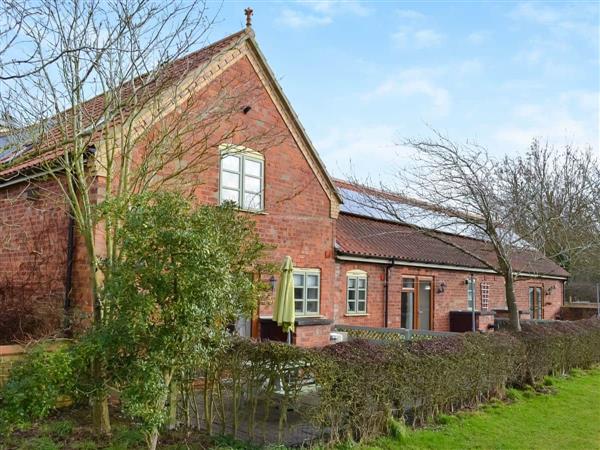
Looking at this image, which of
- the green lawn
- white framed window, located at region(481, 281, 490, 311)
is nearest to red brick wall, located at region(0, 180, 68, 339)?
the green lawn

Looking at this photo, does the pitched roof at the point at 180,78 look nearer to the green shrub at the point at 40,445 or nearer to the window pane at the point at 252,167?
the window pane at the point at 252,167

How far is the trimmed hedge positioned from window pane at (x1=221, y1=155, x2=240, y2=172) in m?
5.90

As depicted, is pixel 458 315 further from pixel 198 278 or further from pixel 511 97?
pixel 198 278

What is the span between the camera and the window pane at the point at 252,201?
42.6 feet

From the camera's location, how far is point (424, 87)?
11.1 metres

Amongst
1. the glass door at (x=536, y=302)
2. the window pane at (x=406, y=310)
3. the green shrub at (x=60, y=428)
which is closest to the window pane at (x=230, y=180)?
the green shrub at (x=60, y=428)

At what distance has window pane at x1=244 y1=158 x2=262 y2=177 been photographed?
13109 mm

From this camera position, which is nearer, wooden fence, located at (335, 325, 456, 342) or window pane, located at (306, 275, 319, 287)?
window pane, located at (306, 275, 319, 287)

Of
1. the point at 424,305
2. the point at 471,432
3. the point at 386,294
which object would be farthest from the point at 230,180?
the point at 424,305

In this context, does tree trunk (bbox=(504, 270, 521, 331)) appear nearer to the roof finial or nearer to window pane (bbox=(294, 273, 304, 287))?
window pane (bbox=(294, 273, 304, 287))

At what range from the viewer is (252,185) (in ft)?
43.3

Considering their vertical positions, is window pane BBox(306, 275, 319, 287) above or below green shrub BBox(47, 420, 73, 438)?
above

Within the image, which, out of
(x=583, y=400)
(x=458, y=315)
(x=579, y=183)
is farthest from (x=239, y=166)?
(x=579, y=183)

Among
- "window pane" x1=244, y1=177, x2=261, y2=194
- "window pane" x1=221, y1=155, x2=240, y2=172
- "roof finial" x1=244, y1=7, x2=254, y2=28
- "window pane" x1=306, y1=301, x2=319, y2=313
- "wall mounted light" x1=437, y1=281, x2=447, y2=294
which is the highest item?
"roof finial" x1=244, y1=7, x2=254, y2=28
